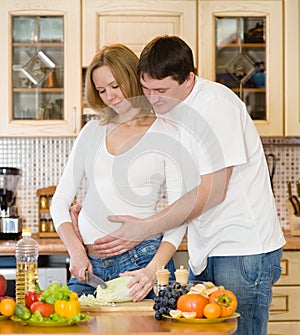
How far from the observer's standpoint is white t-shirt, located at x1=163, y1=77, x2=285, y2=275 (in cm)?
239

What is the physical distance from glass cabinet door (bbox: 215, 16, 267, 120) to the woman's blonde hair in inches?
63.7

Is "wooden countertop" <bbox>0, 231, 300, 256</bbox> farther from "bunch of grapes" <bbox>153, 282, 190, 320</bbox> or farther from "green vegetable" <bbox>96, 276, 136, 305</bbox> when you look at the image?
"bunch of grapes" <bbox>153, 282, 190, 320</bbox>

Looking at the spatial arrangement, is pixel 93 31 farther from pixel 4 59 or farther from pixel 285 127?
pixel 285 127

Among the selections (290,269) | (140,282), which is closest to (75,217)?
(140,282)

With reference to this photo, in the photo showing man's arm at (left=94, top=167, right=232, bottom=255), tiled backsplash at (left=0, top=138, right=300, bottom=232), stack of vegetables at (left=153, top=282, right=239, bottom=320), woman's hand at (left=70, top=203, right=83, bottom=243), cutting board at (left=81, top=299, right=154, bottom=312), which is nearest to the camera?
stack of vegetables at (left=153, top=282, right=239, bottom=320)

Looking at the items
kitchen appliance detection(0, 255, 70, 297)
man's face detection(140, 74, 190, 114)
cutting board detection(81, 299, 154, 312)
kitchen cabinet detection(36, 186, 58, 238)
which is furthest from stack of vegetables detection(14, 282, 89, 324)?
kitchen cabinet detection(36, 186, 58, 238)

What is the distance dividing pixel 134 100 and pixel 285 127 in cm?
173

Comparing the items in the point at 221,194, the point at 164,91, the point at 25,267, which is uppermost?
the point at 164,91

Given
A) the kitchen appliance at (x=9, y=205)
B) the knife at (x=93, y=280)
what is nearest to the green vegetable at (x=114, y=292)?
the knife at (x=93, y=280)

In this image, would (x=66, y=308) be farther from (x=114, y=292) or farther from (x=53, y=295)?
(x=114, y=292)

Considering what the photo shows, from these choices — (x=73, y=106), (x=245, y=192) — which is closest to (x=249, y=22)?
(x=73, y=106)

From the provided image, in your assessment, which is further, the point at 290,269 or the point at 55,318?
the point at 290,269

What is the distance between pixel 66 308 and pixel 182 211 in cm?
54

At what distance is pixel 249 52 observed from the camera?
426cm
